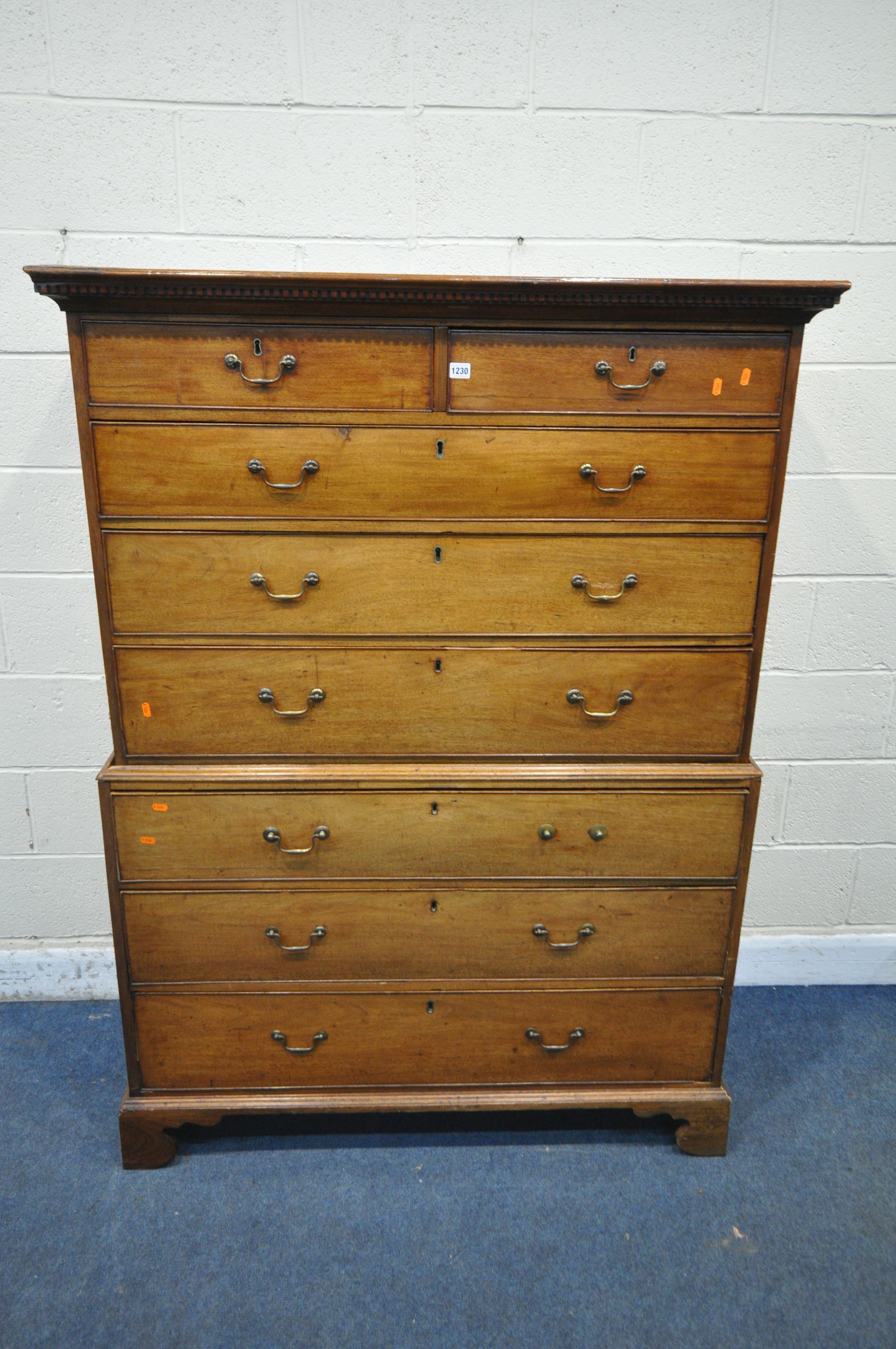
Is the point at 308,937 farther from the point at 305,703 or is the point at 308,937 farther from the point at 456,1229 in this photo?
the point at 456,1229

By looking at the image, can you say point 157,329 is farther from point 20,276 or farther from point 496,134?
point 496,134

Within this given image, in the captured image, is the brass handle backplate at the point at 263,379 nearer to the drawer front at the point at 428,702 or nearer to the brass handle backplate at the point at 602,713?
the drawer front at the point at 428,702

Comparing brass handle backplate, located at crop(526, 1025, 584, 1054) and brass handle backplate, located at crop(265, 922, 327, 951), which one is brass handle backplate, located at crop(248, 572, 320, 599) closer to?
brass handle backplate, located at crop(265, 922, 327, 951)

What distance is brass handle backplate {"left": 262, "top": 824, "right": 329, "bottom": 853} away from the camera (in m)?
1.55

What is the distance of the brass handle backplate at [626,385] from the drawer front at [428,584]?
25 cm

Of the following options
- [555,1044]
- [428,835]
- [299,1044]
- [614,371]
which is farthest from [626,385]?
[299,1044]

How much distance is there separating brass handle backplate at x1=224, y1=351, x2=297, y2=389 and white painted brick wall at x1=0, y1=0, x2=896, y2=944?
58 centimetres

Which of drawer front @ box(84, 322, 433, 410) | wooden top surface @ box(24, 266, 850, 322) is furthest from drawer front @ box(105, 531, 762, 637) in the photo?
wooden top surface @ box(24, 266, 850, 322)

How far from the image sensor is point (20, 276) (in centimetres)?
178

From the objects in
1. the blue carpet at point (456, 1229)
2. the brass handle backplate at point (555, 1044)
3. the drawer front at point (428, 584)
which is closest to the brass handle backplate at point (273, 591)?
the drawer front at point (428, 584)

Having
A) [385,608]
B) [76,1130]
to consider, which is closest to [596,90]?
[385,608]

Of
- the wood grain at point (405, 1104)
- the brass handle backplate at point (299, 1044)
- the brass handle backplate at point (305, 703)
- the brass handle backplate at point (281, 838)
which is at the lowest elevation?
the wood grain at point (405, 1104)

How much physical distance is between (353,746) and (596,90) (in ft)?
4.82

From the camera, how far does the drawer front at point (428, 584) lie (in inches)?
56.5
